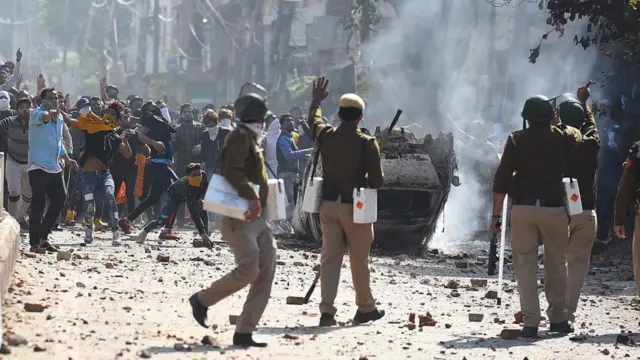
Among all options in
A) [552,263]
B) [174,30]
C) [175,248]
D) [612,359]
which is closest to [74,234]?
[175,248]

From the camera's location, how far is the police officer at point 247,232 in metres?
9.11

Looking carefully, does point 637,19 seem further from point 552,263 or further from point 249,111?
point 249,111

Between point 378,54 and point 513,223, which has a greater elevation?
point 378,54

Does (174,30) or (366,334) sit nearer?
(366,334)

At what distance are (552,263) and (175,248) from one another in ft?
24.1

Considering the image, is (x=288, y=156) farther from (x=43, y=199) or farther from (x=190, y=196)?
(x=43, y=199)

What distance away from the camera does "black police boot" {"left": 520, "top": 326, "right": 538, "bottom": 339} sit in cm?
1051

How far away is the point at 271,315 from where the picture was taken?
1124cm

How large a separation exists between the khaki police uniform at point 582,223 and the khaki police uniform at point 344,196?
1694 millimetres

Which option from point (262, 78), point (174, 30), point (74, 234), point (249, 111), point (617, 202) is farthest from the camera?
point (174, 30)

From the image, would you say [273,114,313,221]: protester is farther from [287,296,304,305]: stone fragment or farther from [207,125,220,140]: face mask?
[287,296,304,305]: stone fragment

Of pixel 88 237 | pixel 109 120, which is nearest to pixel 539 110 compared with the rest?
pixel 109 120

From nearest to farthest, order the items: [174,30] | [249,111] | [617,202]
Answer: [249,111]
[617,202]
[174,30]

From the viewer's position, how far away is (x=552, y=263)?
10.9 m
